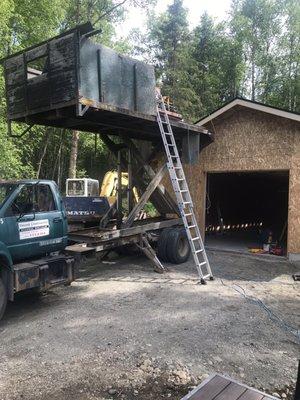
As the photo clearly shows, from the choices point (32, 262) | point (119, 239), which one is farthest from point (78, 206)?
point (32, 262)

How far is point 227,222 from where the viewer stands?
19.8 metres

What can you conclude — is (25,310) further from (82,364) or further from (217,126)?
(217,126)

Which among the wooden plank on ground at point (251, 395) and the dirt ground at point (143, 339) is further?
the dirt ground at point (143, 339)

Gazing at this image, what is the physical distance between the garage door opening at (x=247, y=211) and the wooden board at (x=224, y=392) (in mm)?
9869

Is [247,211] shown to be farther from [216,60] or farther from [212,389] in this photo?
[216,60]

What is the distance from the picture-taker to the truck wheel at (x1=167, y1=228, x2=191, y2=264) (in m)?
11.0

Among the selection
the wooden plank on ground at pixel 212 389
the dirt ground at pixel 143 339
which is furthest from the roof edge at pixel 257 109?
the wooden plank on ground at pixel 212 389

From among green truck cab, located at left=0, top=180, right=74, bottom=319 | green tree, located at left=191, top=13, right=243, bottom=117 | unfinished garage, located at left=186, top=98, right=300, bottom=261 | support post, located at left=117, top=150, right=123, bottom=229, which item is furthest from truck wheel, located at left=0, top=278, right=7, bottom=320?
green tree, located at left=191, top=13, right=243, bottom=117

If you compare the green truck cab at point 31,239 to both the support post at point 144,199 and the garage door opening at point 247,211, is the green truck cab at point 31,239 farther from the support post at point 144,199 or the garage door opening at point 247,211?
the garage door opening at point 247,211

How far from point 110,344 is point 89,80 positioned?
5.12 m

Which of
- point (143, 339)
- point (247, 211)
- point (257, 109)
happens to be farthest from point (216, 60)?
point (143, 339)

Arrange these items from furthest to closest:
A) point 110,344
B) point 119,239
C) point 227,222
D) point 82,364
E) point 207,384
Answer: point 227,222 < point 119,239 < point 110,344 < point 82,364 < point 207,384

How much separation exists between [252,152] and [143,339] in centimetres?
868

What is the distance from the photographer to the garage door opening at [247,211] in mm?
15047
